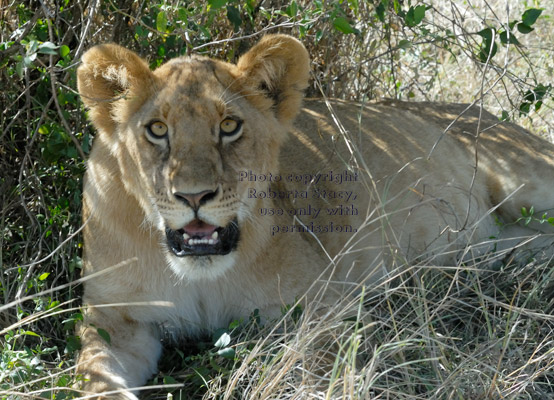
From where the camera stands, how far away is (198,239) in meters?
A: 3.40

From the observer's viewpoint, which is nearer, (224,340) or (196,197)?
(196,197)

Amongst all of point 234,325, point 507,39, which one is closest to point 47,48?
point 234,325

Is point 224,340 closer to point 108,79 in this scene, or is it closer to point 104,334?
→ point 104,334

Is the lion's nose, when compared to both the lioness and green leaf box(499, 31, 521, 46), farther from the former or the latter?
green leaf box(499, 31, 521, 46)

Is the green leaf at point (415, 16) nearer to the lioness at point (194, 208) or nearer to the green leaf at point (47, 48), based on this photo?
the lioness at point (194, 208)

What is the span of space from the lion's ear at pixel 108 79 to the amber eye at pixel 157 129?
193 millimetres

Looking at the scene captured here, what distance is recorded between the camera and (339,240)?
4500mm

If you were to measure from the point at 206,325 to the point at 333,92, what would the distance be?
261cm

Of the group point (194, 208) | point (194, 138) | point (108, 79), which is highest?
point (108, 79)

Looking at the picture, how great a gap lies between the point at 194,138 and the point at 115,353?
41.2 inches

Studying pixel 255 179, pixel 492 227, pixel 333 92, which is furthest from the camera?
pixel 333 92

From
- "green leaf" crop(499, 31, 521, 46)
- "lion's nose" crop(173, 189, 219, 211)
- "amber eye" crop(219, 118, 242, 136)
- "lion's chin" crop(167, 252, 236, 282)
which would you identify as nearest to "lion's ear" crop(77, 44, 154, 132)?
"amber eye" crop(219, 118, 242, 136)

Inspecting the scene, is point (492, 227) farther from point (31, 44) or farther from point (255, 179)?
point (31, 44)

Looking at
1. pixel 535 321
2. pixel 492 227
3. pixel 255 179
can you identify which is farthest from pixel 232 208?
pixel 492 227
